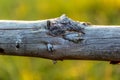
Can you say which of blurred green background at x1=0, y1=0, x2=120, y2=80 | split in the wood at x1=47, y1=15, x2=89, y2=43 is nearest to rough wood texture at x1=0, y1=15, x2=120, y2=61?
split in the wood at x1=47, y1=15, x2=89, y2=43

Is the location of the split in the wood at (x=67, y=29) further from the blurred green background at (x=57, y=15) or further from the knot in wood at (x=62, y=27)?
the blurred green background at (x=57, y=15)

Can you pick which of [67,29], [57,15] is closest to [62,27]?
[67,29]

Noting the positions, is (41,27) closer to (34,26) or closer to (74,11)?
(34,26)

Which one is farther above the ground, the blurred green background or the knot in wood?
the knot in wood

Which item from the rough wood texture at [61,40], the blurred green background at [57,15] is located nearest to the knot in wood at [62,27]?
the rough wood texture at [61,40]

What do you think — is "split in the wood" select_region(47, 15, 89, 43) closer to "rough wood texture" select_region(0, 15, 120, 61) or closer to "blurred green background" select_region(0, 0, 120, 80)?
"rough wood texture" select_region(0, 15, 120, 61)

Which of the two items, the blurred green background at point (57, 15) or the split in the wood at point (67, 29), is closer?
the split in the wood at point (67, 29)
